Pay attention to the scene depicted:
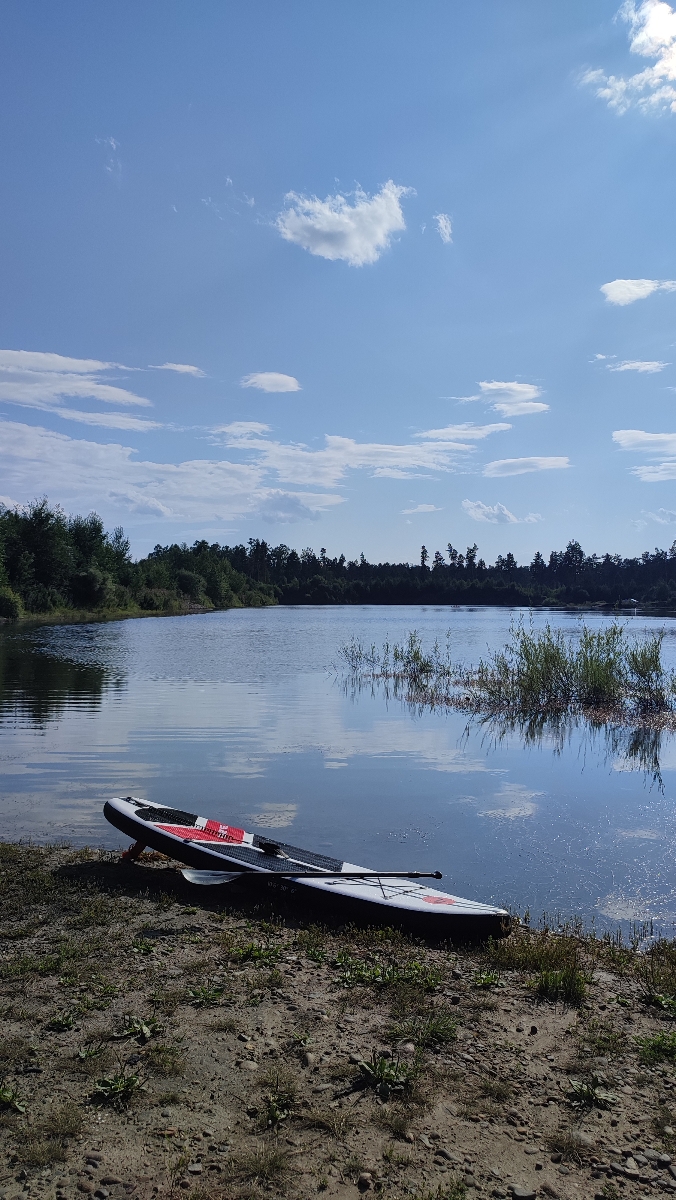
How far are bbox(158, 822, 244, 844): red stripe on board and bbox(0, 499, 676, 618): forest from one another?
5281cm

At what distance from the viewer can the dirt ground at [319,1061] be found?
130 inches

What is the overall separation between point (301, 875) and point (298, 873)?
0.04 metres

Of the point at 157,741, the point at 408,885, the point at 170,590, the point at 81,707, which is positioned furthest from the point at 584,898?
the point at 170,590

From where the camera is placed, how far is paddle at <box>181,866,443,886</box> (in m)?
6.79

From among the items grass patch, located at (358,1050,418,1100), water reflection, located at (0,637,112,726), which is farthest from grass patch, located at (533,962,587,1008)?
water reflection, located at (0,637,112,726)

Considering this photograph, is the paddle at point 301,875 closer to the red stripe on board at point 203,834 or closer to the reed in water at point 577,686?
the red stripe on board at point 203,834

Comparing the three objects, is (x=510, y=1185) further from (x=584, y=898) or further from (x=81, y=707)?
(x=81, y=707)

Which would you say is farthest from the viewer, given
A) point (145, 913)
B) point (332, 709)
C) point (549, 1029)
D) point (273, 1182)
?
A: point (332, 709)

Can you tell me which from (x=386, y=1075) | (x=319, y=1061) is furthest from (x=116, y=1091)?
(x=386, y=1075)

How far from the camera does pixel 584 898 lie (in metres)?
7.66

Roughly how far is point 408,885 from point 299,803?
13.9 feet

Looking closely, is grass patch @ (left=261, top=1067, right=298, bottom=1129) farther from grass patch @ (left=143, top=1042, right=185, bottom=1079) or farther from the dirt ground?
grass patch @ (left=143, top=1042, right=185, bottom=1079)

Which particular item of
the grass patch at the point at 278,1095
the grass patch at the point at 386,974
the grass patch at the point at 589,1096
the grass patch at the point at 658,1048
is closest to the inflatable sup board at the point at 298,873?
the grass patch at the point at 386,974

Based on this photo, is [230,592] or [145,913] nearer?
[145,913]
